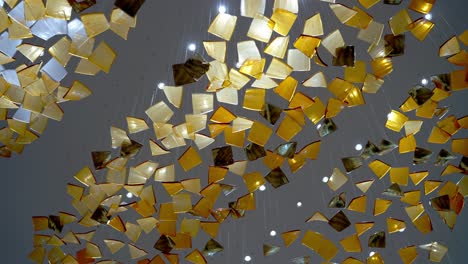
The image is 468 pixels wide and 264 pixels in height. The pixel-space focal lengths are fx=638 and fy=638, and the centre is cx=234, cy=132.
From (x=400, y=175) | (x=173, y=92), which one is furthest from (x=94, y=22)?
(x=400, y=175)

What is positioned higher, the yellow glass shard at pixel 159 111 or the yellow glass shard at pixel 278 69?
the yellow glass shard at pixel 278 69

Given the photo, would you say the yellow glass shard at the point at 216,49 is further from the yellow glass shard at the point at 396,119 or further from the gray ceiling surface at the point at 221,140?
the yellow glass shard at the point at 396,119

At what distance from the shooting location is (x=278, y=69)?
2.56 metres

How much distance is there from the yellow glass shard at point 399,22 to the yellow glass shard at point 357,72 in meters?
0.18

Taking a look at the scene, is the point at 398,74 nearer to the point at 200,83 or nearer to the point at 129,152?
the point at 200,83

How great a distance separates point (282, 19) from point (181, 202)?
0.97 m

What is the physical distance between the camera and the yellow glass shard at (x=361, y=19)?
2457 millimetres

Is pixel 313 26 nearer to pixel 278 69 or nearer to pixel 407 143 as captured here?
pixel 278 69

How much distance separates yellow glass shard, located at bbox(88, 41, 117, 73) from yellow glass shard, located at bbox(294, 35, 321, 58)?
726 mm

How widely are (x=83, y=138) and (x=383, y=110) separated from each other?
1.66 meters

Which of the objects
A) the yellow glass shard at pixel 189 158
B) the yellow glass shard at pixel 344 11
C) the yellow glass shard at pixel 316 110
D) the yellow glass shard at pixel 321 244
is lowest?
the yellow glass shard at pixel 321 244

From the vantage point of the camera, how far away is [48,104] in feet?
8.98

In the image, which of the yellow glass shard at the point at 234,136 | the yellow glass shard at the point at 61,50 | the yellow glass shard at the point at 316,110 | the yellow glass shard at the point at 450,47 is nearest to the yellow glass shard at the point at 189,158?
the yellow glass shard at the point at 234,136

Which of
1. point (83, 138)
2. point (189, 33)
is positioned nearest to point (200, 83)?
point (189, 33)
